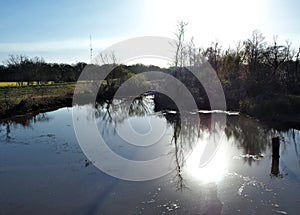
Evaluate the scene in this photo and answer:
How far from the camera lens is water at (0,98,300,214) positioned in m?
6.42

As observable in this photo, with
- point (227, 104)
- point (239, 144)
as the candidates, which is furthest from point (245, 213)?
point (227, 104)

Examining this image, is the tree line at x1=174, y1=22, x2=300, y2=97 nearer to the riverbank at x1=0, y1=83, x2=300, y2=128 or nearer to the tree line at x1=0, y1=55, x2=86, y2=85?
the riverbank at x1=0, y1=83, x2=300, y2=128

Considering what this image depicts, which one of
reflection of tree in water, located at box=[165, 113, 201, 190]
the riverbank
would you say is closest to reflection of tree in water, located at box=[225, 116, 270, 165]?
the riverbank

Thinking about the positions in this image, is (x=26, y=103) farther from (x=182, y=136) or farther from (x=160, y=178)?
(x=160, y=178)

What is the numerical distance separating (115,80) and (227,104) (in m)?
15.3

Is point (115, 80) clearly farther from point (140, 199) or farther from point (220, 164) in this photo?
point (140, 199)

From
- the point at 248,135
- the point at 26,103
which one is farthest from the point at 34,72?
the point at 248,135

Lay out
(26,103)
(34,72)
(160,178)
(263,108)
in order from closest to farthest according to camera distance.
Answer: (160,178) → (263,108) → (26,103) → (34,72)

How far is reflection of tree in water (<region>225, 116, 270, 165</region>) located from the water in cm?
4

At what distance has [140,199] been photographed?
22.2 ft

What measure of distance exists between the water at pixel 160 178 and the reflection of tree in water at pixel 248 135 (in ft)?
0.13

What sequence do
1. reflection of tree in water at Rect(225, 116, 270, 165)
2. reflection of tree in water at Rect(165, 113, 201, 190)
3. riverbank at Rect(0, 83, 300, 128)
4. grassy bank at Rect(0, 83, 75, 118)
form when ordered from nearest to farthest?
reflection of tree in water at Rect(165, 113, 201, 190), reflection of tree in water at Rect(225, 116, 270, 165), riverbank at Rect(0, 83, 300, 128), grassy bank at Rect(0, 83, 75, 118)

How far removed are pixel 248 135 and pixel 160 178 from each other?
6763 millimetres

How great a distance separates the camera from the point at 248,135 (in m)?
13.6
